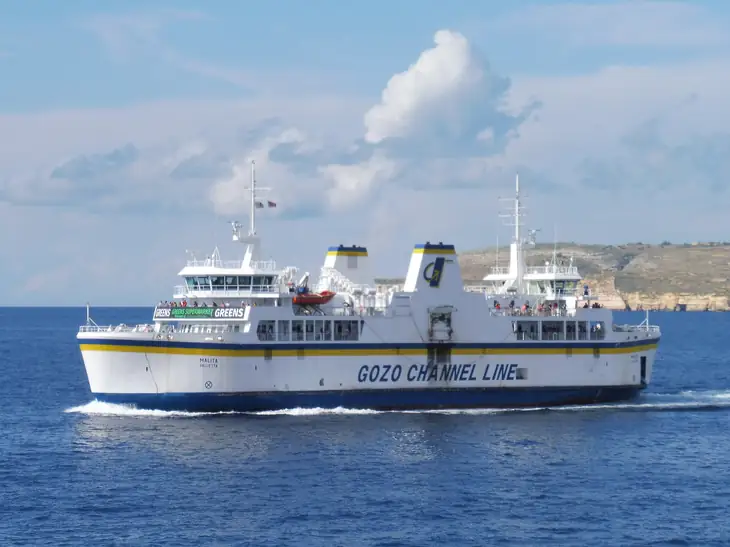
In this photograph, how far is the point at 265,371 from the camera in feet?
166

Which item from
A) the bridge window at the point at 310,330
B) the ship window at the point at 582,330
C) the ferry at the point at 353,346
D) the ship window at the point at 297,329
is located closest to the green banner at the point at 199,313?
the ferry at the point at 353,346

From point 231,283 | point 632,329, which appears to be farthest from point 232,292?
point 632,329

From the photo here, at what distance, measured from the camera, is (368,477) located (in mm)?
39188

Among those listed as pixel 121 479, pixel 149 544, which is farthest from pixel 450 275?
pixel 149 544

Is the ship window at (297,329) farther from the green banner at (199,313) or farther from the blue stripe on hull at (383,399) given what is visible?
the blue stripe on hull at (383,399)

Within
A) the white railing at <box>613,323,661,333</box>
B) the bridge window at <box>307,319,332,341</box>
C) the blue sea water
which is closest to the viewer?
the blue sea water

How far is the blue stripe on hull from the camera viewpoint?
5031 centimetres

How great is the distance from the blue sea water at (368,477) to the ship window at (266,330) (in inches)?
139

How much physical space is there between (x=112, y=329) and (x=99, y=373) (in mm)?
2478

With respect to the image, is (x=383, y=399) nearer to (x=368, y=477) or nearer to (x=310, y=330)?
(x=310, y=330)

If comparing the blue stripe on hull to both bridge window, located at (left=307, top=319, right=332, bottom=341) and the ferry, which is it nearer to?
the ferry

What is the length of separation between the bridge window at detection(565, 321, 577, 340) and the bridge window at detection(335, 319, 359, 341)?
10.9 meters

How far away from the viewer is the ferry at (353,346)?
1969 inches

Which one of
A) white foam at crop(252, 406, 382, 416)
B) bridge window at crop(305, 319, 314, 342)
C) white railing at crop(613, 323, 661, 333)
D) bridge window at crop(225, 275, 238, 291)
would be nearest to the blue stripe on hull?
white foam at crop(252, 406, 382, 416)
